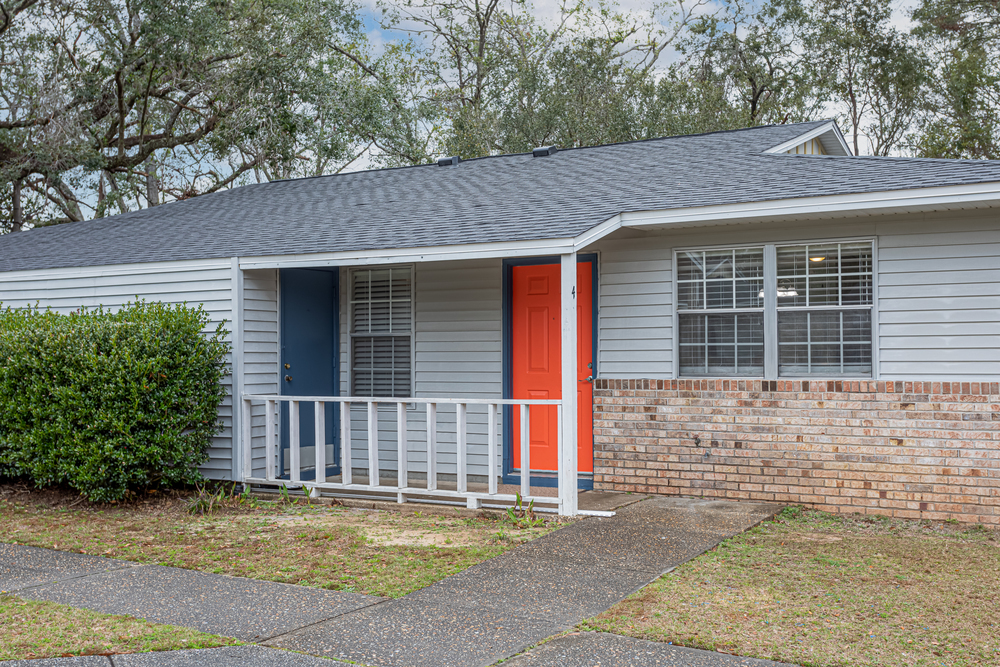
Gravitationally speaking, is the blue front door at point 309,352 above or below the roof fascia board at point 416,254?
below

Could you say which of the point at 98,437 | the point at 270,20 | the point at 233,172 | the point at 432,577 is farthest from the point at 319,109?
the point at 432,577

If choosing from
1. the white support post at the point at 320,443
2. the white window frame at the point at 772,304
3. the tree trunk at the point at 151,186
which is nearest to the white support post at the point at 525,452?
the white window frame at the point at 772,304

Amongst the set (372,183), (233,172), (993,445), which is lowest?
(993,445)

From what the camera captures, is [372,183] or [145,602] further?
[372,183]

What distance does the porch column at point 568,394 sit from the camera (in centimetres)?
695

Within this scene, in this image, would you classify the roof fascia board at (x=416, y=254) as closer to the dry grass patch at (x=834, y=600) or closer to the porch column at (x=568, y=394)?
the porch column at (x=568, y=394)

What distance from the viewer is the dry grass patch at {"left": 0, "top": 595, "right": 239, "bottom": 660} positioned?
411 centimetres

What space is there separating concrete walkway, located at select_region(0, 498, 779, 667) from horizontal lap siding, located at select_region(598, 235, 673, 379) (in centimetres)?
191

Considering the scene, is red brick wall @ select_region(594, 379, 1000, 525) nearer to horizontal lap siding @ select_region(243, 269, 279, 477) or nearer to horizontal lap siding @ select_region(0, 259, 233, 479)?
horizontal lap siding @ select_region(243, 269, 279, 477)

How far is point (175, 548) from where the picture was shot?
630 centimetres

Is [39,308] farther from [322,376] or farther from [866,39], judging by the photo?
[866,39]

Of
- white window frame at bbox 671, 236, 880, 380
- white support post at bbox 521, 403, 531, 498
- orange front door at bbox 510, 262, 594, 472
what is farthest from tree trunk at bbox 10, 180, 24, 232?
white window frame at bbox 671, 236, 880, 380

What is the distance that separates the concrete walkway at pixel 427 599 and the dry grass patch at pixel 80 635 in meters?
0.13

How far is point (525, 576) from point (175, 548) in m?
2.70
